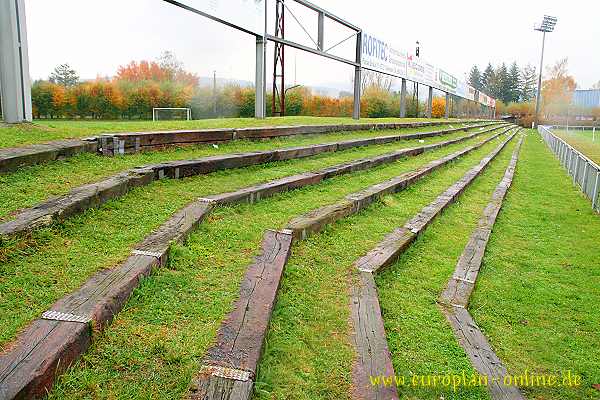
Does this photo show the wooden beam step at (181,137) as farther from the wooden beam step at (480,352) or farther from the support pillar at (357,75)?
the support pillar at (357,75)

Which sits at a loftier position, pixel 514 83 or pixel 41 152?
pixel 514 83

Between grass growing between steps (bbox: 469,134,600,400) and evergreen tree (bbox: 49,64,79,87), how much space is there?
18579mm

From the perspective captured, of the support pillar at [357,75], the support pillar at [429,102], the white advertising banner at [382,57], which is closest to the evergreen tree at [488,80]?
the support pillar at [429,102]

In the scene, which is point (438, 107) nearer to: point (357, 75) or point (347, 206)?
point (357, 75)

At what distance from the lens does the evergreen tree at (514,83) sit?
88000 mm

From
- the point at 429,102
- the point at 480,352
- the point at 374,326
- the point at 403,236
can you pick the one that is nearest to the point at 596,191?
the point at 403,236

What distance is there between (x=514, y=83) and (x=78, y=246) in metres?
97.1

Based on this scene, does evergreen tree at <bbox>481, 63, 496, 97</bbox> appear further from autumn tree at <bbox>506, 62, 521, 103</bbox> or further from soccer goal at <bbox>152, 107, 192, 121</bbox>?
soccer goal at <bbox>152, 107, 192, 121</bbox>

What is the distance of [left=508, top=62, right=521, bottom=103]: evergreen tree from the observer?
88.0 meters

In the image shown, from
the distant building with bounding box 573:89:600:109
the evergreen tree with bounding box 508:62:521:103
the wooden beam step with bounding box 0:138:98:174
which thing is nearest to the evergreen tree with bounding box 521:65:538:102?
the evergreen tree with bounding box 508:62:521:103

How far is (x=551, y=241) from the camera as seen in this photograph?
572cm

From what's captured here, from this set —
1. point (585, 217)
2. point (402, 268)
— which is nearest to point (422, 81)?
point (585, 217)

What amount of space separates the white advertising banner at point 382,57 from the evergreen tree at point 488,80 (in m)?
76.3

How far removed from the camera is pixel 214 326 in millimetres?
2340
